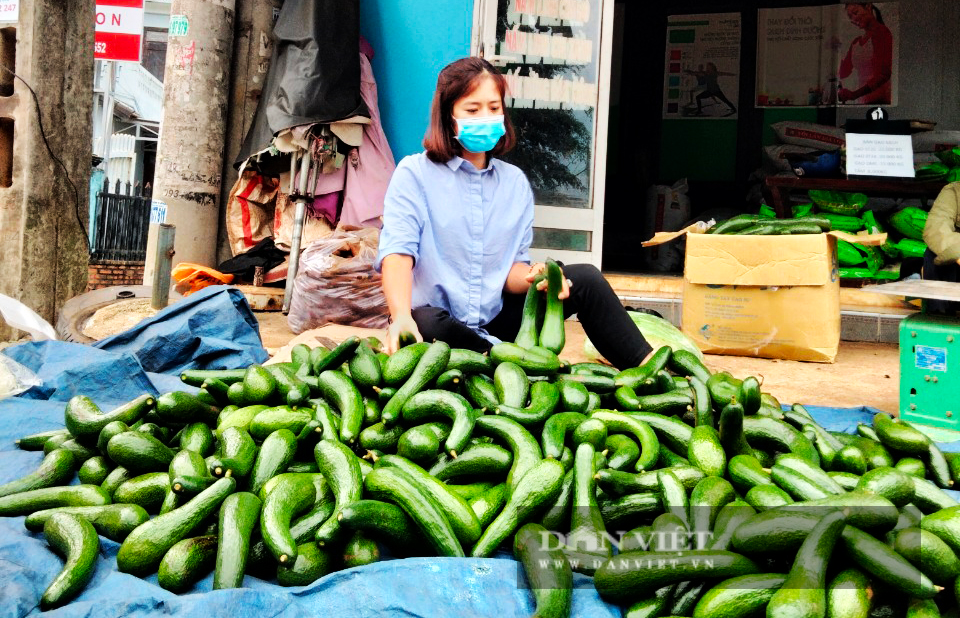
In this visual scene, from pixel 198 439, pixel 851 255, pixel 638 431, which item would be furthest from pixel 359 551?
pixel 851 255

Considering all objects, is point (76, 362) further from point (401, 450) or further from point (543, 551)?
point (543, 551)

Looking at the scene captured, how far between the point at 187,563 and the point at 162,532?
4.6 inches

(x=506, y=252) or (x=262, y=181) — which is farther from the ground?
(x=262, y=181)

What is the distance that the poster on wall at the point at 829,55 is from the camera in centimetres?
844

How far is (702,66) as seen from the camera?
30.8 ft

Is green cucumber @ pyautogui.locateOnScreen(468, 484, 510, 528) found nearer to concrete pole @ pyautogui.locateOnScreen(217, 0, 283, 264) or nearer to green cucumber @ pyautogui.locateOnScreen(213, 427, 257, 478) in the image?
green cucumber @ pyautogui.locateOnScreen(213, 427, 257, 478)

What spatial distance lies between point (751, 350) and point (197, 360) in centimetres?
353

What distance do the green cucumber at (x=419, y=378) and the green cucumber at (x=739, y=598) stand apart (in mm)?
942

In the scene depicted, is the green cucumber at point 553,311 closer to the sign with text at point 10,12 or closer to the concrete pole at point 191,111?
the sign with text at point 10,12

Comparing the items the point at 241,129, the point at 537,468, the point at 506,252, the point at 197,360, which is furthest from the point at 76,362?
the point at 241,129

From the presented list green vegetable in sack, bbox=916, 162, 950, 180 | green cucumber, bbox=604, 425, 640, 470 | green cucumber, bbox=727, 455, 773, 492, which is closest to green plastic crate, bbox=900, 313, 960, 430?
green cucumber, bbox=727, 455, 773, 492

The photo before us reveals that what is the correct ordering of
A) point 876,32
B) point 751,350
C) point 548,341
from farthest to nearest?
point 876,32 → point 751,350 → point 548,341

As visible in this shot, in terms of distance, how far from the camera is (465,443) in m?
1.97

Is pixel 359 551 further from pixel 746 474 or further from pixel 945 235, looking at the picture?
pixel 945 235
